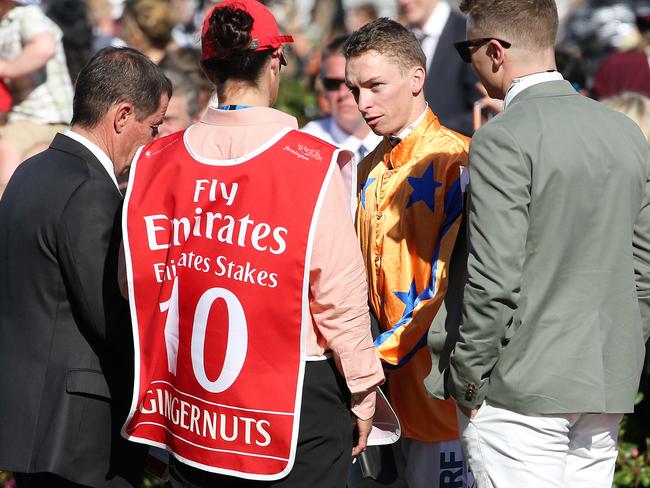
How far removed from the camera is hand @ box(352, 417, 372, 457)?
342 centimetres

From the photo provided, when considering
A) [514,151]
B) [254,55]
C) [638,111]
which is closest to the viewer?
[514,151]

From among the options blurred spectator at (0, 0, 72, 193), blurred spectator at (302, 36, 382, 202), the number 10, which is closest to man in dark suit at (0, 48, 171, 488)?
the number 10

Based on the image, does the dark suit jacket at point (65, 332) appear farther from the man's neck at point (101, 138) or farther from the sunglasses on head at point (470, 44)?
the sunglasses on head at point (470, 44)

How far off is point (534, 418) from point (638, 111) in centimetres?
273

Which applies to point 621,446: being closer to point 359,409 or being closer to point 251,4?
point 359,409

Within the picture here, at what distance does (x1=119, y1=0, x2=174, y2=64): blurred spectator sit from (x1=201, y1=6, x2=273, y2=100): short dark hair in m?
4.32

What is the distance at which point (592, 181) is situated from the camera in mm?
3172

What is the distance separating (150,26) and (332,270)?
4.95m

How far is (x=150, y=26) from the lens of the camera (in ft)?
25.1

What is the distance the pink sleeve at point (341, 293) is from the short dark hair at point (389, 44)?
31.2 inches

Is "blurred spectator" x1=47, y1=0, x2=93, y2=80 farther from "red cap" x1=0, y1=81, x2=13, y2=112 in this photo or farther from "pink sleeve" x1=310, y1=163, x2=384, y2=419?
"pink sleeve" x1=310, y1=163, x2=384, y2=419

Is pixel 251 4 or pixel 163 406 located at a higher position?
pixel 251 4

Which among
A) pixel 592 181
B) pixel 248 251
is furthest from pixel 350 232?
pixel 592 181

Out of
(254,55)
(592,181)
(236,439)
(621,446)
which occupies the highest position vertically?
(254,55)
